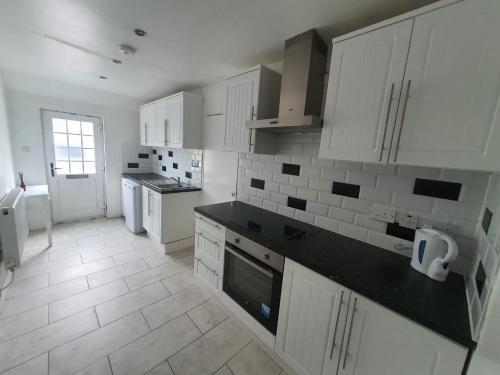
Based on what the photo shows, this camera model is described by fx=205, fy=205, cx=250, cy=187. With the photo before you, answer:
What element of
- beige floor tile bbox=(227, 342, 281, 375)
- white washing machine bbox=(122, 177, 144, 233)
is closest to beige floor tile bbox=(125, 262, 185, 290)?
white washing machine bbox=(122, 177, 144, 233)

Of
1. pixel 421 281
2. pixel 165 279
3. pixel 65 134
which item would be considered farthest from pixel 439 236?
pixel 65 134

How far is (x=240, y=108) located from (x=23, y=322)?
2.48 meters

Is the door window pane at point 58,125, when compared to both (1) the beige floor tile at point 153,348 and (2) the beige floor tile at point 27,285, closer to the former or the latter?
(2) the beige floor tile at point 27,285

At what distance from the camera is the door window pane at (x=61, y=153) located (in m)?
3.32

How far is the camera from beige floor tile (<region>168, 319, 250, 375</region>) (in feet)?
4.59

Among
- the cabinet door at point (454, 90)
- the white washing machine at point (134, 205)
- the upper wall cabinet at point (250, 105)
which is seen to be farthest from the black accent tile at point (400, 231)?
the white washing machine at point (134, 205)

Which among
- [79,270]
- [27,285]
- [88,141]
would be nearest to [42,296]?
[27,285]

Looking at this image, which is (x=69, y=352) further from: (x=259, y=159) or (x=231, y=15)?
(x=231, y=15)

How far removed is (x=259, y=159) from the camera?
2121 mm

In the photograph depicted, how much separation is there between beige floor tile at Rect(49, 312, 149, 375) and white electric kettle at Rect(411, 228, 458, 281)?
6.53 ft

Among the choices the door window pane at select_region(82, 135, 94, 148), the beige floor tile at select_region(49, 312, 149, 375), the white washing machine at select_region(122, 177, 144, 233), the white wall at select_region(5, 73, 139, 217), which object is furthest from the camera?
the door window pane at select_region(82, 135, 94, 148)

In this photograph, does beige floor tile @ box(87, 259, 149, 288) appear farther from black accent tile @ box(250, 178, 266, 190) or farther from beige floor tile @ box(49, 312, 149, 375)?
black accent tile @ box(250, 178, 266, 190)

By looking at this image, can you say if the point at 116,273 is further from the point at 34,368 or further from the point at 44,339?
the point at 34,368

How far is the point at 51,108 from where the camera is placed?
3.15 meters
